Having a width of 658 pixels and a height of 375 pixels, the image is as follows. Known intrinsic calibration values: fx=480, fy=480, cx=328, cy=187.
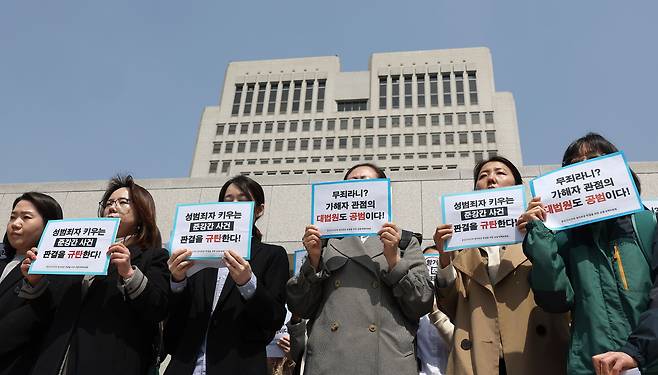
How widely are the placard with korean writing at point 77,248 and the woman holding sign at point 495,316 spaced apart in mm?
2260

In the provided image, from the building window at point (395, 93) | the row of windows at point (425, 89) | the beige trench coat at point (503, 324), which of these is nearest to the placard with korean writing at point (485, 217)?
the beige trench coat at point (503, 324)

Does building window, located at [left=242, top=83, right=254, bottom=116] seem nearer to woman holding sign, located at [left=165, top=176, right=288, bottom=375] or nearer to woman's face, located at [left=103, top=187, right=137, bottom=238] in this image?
woman's face, located at [left=103, top=187, right=137, bottom=238]

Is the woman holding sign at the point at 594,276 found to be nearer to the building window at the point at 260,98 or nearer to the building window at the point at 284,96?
the building window at the point at 284,96

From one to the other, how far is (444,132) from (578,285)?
58.6 meters

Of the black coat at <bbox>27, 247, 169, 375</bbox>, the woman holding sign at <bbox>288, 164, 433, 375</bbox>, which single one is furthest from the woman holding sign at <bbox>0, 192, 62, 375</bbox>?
the woman holding sign at <bbox>288, 164, 433, 375</bbox>

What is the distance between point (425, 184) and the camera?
8602mm

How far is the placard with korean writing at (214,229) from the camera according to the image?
3.17 m

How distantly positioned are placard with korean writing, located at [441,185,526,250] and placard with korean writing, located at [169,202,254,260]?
4.44 ft

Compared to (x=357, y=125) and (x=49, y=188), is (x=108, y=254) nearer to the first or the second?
(x=49, y=188)

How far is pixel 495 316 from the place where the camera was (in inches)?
119

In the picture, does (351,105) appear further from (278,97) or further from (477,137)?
(477,137)

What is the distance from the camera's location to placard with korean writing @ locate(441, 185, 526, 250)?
122 inches

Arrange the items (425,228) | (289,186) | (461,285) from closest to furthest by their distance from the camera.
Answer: (461,285)
(425,228)
(289,186)

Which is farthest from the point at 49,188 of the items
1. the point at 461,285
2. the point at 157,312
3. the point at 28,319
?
the point at 461,285
